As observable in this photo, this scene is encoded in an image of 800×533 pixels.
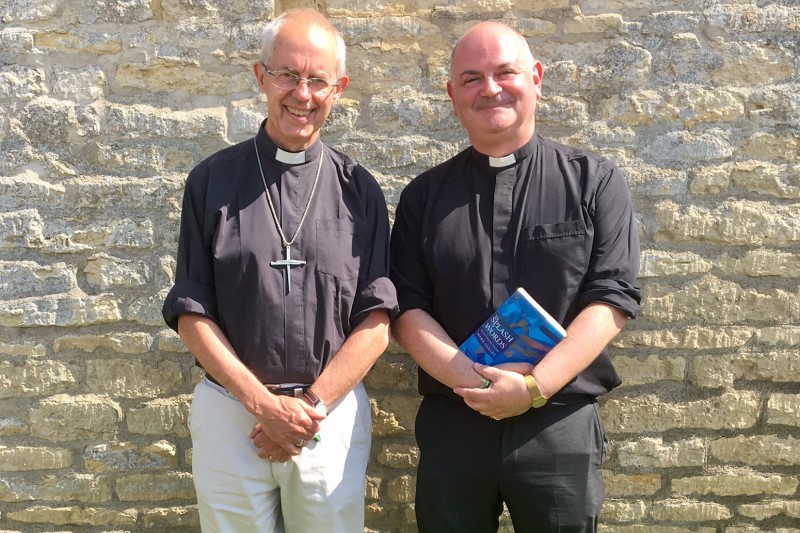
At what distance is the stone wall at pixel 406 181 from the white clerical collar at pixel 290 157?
2.06 ft

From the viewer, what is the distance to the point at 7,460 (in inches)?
125

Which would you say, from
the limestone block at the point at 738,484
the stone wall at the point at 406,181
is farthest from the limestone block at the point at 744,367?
the limestone block at the point at 738,484

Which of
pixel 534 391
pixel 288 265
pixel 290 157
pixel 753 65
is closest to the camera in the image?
pixel 534 391

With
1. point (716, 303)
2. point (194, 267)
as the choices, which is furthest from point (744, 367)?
point (194, 267)

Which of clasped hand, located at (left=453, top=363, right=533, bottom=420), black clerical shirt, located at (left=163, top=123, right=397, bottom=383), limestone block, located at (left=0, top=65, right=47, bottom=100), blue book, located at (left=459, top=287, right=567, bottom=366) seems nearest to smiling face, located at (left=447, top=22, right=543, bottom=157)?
black clerical shirt, located at (left=163, top=123, right=397, bottom=383)

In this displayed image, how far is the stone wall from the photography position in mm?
3066

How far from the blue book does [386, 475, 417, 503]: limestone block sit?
103cm

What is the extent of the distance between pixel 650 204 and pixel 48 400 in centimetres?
260

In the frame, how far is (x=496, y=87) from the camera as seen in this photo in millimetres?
2494

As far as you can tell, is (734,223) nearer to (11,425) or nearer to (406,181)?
(406,181)

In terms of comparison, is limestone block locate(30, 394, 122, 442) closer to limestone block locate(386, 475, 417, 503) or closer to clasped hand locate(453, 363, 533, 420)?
limestone block locate(386, 475, 417, 503)

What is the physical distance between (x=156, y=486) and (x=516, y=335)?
1.77 m

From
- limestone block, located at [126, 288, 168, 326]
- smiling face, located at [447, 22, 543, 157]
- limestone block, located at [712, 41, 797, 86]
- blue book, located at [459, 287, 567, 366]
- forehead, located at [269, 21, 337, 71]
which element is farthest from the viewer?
limestone block, located at [126, 288, 168, 326]

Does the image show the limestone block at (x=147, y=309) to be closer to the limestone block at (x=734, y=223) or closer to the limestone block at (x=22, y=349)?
the limestone block at (x=22, y=349)
